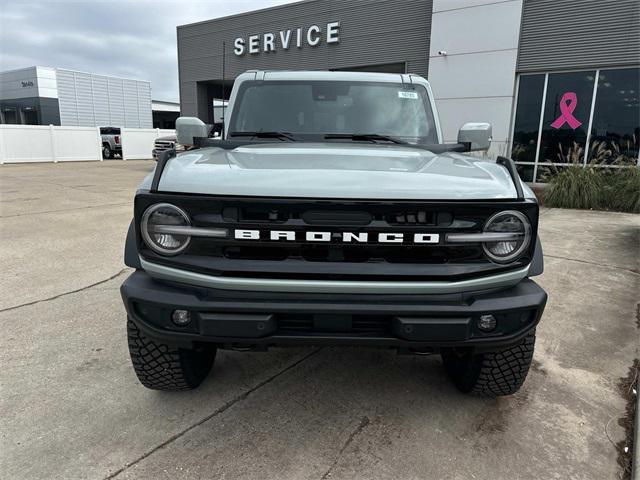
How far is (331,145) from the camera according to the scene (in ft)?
9.28

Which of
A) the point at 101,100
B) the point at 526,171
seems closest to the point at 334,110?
the point at 526,171

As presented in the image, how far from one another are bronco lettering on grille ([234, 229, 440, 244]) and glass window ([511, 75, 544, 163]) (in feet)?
40.7

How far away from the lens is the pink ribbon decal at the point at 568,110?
1195 cm

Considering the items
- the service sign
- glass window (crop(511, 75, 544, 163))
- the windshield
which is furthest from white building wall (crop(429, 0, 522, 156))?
the windshield

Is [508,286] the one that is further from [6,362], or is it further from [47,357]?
[6,362]

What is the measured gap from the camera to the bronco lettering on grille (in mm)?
1916

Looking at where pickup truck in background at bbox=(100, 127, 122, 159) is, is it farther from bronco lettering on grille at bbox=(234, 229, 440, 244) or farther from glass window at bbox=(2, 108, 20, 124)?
glass window at bbox=(2, 108, 20, 124)

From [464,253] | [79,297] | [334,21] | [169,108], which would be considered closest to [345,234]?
[464,253]

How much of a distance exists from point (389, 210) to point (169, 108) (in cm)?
6359

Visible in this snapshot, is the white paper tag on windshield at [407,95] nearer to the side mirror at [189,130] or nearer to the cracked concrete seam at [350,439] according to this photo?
the side mirror at [189,130]

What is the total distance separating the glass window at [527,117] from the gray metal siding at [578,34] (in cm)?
40

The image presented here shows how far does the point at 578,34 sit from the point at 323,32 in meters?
8.37

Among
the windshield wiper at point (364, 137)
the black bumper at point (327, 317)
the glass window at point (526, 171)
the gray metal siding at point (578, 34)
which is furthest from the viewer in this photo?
the glass window at point (526, 171)

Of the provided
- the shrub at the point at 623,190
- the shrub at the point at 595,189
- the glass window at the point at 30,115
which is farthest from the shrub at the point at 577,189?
the glass window at the point at 30,115
